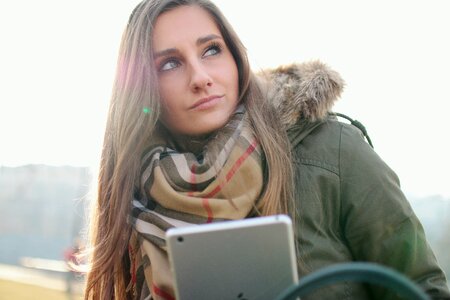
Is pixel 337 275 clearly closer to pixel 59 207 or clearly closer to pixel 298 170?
pixel 298 170

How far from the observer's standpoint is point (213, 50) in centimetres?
211

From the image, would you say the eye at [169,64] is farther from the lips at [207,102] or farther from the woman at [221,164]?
the lips at [207,102]

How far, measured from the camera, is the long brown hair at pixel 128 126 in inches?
81.4

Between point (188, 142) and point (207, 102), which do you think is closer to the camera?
point (207, 102)

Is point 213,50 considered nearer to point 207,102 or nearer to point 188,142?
point 207,102

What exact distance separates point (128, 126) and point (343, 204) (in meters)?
0.85

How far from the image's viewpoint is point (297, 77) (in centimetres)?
206

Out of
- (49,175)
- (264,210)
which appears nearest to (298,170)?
(264,210)

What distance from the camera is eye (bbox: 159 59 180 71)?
209 centimetres

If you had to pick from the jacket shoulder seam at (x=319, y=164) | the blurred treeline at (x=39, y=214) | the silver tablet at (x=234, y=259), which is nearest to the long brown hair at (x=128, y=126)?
the jacket shoulder seam at (x=319, y=164)

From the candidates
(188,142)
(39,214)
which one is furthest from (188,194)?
(39,214)

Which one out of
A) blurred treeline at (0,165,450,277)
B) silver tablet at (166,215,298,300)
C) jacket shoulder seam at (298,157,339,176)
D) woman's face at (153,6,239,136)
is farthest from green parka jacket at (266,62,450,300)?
blurred treeline at (0,165,450,277)

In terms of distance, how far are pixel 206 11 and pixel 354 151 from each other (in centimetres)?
79

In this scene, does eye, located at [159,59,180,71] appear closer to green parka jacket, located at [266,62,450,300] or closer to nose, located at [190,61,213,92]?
nose, located at [190,61,213,92]
